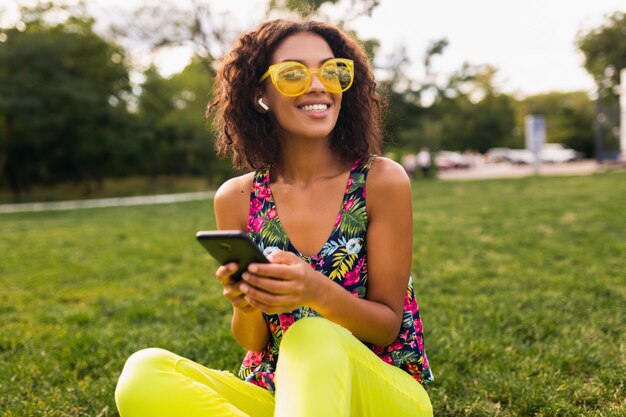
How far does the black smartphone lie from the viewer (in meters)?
1.42

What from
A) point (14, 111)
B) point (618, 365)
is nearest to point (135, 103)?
point (14, 111)

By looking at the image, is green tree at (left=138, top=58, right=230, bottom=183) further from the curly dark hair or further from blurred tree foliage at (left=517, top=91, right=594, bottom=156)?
blurred tree foliage at (left=517, top=91, right=594, bottom=156)

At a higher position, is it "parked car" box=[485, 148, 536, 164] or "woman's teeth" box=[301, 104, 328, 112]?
"woman's teeth" box=[301, 104, 328, 112]

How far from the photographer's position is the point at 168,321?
430 centimetres

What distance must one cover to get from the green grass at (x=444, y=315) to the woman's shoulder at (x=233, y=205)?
121 cm

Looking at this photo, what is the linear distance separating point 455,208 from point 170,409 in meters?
10.3

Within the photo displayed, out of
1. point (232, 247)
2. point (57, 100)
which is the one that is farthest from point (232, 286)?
point (57, 100)

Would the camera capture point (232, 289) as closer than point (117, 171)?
Yes

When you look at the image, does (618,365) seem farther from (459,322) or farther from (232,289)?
(232,289)

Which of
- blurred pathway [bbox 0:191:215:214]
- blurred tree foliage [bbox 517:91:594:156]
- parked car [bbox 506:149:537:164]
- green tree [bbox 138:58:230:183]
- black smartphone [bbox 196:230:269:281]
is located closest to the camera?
black smartphone [bbox 196:230:269:281]

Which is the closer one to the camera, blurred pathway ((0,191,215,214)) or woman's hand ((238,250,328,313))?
woman's hand ((238,250,328,313))

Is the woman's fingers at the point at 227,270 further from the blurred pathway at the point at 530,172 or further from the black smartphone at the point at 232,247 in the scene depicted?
the blurred pathway at the point at 530,172

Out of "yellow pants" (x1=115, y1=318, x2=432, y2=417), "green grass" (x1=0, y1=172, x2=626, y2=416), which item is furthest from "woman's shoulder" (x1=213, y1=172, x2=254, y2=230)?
"green grass" (x1=0, y1=172, x2=626, y2=416)

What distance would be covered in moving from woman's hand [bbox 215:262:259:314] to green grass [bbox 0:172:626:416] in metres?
1.27
